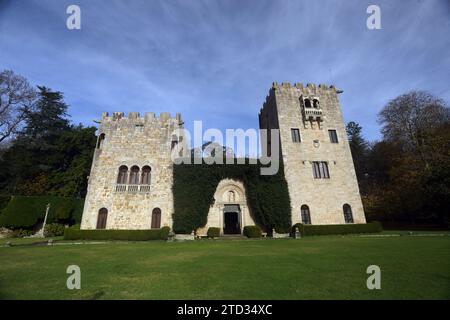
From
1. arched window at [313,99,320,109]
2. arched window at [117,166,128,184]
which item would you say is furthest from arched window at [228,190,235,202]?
arched window at [313,99,320,109]

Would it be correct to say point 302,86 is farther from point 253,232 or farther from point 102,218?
point 102,218

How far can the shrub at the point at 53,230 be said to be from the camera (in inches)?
853

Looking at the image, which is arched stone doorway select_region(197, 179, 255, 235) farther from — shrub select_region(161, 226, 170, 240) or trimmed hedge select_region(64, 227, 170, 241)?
trimmed hedge select_region(64, 227, 170, 241)

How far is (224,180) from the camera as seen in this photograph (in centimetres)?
2272

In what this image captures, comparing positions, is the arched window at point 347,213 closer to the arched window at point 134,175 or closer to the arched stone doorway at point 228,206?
the arched stone doorway at point 228,206

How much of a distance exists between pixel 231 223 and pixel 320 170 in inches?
459

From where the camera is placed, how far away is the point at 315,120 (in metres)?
24.8

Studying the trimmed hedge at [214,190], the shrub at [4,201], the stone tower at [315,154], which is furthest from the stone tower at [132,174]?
Answer: the stone tower at [315,154]

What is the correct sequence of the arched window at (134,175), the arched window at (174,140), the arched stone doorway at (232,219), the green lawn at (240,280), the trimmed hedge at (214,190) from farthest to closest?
the arched window at (174,140)
the arched stone doorway at (232,219)
the arched window at (134,175)
the trimmed hedge at (214,190)
the green lawn at (240,280)

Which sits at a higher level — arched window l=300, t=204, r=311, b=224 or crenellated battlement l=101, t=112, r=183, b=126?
crenellated battlement l=101, t=112, r=183, b=126

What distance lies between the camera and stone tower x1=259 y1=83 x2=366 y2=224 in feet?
71.1

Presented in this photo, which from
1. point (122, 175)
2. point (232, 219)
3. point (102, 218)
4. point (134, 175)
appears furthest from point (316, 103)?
point (102, 218)

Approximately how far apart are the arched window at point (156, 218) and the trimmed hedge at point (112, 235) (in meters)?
2.24

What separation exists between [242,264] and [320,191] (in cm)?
1762
